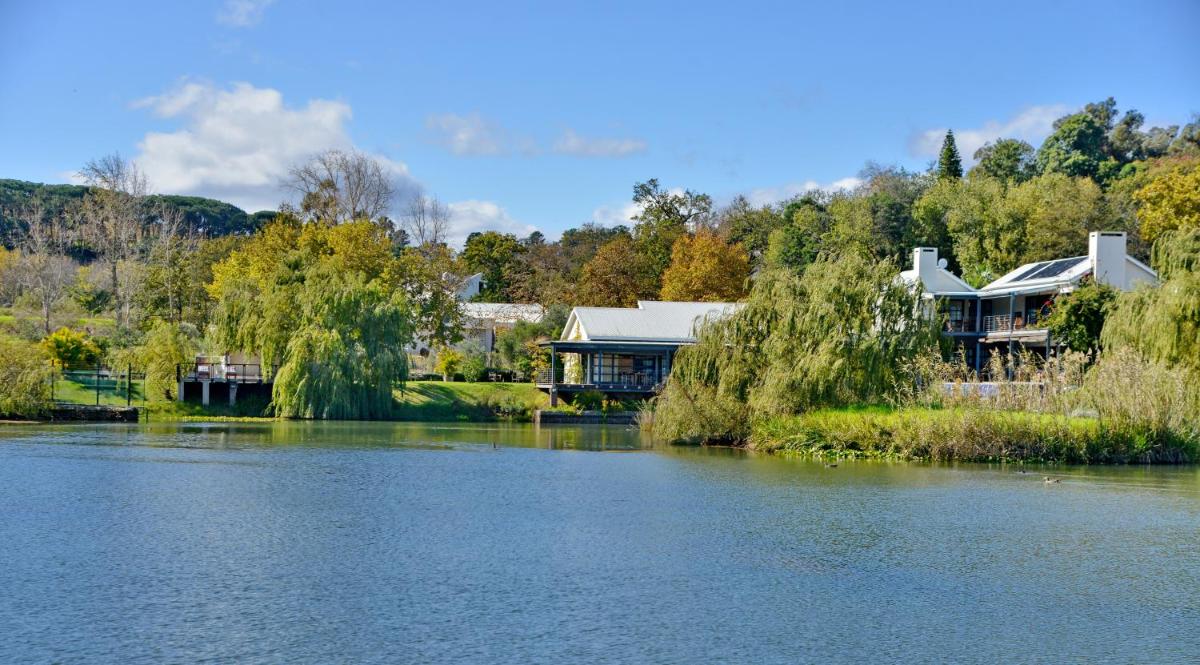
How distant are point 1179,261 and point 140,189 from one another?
52.5 m

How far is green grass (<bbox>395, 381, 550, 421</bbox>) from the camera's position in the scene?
5281 centimetres

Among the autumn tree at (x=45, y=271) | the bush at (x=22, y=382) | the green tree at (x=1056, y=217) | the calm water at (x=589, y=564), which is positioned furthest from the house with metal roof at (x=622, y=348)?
the autumn tree at (x=45, y=271)

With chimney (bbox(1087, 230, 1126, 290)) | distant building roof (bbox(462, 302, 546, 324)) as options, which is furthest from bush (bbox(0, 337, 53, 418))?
chimney (bbox(1087, 230, 1126, 290))

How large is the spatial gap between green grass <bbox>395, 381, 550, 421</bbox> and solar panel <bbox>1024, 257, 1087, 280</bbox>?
2384 cm

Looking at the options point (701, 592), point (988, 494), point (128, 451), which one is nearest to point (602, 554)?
point (701, 592)

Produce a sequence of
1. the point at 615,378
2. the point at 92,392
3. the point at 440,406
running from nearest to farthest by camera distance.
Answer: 1. the point at 92,392
2. the point at 440,406
3. the point at 615,378

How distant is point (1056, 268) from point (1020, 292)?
7.18 feet

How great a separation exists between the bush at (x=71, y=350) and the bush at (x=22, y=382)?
544cm

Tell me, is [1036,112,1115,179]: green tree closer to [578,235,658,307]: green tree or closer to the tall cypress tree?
the tall cypress tree

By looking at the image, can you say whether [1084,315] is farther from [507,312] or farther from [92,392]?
[92,392]

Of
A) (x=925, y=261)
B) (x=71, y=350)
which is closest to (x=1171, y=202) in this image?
(x=925, y=261)

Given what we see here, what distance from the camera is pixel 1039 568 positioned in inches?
685

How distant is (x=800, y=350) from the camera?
115ft

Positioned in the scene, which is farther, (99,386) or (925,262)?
(925,262)
